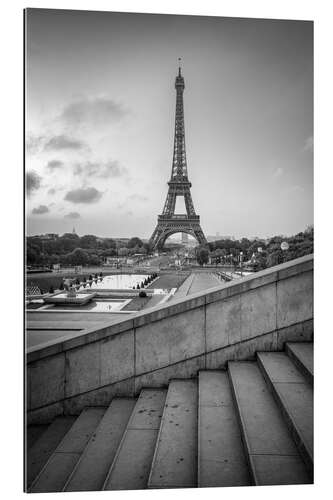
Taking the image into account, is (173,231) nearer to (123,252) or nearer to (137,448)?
(123,252)

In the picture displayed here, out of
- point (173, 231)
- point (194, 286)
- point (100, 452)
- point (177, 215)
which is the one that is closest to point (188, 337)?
point (100, 452)

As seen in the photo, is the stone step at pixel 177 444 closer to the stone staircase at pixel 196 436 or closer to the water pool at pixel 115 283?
the stone staircase at pixel 196 436

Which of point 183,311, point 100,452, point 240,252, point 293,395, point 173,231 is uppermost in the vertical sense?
point 173,231

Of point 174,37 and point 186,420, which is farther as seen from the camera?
point 174,37

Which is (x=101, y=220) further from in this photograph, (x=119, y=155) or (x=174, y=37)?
(x=174, y=37)

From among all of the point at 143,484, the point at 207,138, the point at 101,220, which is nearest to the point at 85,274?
the point at 101,220

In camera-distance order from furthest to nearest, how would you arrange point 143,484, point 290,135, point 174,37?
1. point 290,135
2. point 174,37
3. point 143,484
